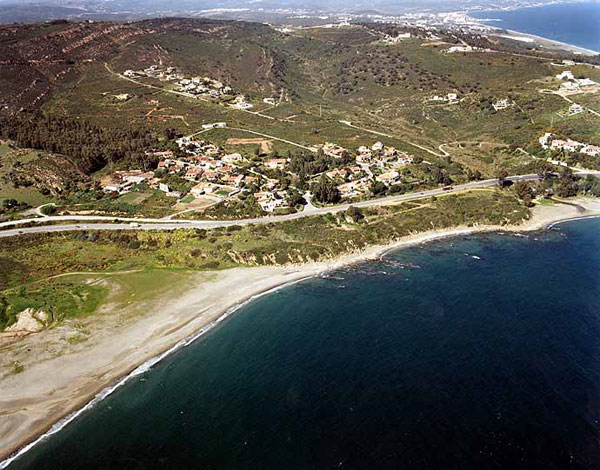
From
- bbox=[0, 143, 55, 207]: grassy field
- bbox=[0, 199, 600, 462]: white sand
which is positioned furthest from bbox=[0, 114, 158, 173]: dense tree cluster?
bbox=[0, 199, 600, 462]: white sand

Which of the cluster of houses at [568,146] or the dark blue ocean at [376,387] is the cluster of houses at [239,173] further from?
the cluster of houses at [568,146]

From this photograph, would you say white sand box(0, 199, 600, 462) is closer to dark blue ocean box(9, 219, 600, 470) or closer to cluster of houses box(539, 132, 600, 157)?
dark blue ocean box(9, 219, 600, 470)

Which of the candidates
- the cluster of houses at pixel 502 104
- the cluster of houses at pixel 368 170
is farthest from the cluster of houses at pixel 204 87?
the cluster of houses at pixel 502 104

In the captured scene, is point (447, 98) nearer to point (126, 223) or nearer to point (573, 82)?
point (573, 82)

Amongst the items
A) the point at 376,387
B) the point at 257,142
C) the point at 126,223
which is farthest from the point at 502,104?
the point at 376,387

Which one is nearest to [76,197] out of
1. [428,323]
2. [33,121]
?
[33,121]

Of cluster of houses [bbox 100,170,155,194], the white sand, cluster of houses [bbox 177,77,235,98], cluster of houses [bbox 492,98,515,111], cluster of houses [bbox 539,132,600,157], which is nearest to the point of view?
the white sand
